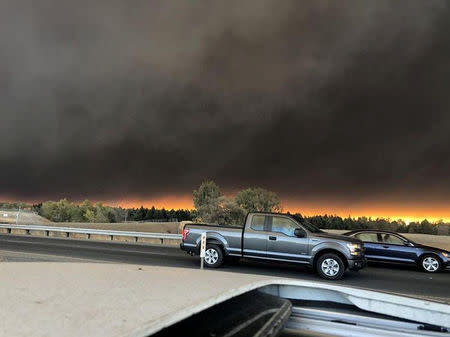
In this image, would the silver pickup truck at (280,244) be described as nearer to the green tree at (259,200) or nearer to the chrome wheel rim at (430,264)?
the chrome wheel rim at (430,264)

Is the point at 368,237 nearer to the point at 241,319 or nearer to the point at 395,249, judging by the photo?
the point at 395,249

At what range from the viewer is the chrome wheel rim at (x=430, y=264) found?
15.2 meters

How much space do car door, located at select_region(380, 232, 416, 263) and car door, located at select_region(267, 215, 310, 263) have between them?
4.78m

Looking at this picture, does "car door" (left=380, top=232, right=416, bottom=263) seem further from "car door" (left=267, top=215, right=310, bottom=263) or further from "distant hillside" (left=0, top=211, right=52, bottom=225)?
"distant hillside" (left=0, top=211, right=52, bottom=225)

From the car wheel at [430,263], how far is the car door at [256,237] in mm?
6526

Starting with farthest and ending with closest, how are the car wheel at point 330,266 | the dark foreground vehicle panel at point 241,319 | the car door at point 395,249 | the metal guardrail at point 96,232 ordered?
the metal guardrail at point 96,232 < the car door at point 395,249 < the car wheel at point 330,266 < the dark foreground vehicle panel at point 241,319

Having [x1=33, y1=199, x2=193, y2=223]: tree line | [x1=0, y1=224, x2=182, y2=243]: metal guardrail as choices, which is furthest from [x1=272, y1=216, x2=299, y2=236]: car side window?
[x1=33, y1=199, x2=193, y2=223]: tree line

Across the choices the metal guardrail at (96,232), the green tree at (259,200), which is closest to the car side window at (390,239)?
the metal guardrail at (96,232)

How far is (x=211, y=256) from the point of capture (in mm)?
13812

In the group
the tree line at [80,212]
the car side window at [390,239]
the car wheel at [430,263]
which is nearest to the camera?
the car wheel at [430,263]

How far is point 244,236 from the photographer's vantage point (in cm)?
1354

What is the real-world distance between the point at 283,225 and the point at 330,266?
6.34 ft

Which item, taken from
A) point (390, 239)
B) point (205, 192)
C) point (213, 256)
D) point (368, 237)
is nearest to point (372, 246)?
point (368, 237)

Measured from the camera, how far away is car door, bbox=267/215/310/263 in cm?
1280
